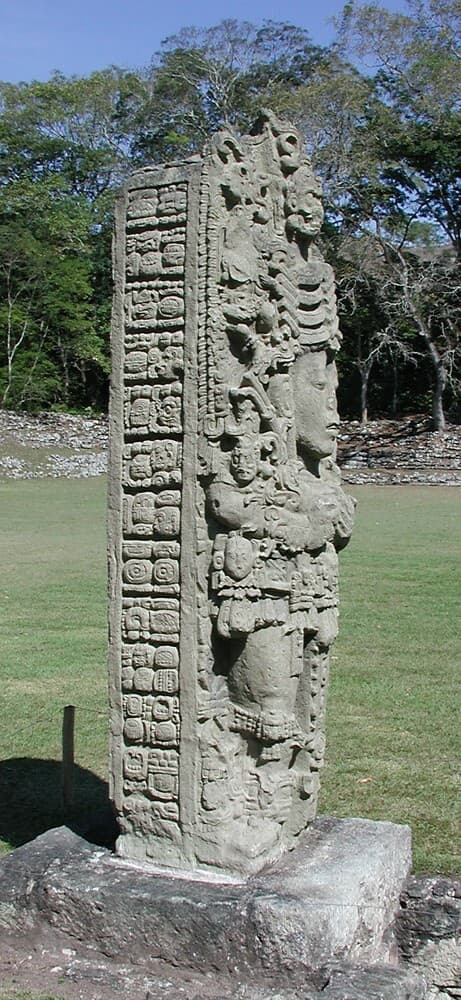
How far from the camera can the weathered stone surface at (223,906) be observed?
12.9ft

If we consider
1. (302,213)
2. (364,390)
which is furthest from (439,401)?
(302,213)

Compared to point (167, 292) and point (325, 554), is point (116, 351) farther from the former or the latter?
point (325, 554)

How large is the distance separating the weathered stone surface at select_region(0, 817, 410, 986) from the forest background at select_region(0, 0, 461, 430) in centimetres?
2901

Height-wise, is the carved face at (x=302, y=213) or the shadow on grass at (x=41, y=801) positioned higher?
the carved face at (x=302, y=213)

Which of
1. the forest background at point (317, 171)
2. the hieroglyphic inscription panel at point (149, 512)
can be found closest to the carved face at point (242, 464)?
the hieroglyphic inscription panel at point (149, 512)

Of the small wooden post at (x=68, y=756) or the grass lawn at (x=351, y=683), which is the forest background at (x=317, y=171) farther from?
the small wooden post at (x=68, y=756)

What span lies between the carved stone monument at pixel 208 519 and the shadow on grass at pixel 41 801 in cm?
82

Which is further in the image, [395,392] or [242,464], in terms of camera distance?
[395,392]

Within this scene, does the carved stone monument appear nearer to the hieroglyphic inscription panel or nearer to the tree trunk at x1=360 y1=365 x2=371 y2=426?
the hieroglyphic inscription panel

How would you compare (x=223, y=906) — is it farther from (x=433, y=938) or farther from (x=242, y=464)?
(x=242, y=464)

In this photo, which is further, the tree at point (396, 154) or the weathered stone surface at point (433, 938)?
the tree at point (396, 154)

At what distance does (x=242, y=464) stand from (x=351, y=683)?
4.99 metres

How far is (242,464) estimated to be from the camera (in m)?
4.33

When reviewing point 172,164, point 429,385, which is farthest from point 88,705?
point 429,385
